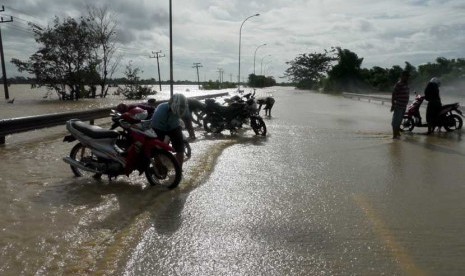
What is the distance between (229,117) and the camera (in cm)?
1481

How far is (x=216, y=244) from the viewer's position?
187 inches

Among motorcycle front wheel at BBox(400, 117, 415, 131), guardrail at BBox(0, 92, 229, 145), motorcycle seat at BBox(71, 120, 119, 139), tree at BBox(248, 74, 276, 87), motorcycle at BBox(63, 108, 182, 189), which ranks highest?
motorcycle seat at BBox(71, 120, 119, 139)

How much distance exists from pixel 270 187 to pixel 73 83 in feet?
139

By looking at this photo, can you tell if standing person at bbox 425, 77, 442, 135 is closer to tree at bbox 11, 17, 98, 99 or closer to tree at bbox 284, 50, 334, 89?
tree at bbox 11, 17, 98, 99

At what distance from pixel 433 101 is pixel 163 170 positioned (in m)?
10.6

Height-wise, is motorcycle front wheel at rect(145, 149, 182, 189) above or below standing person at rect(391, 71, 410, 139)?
below

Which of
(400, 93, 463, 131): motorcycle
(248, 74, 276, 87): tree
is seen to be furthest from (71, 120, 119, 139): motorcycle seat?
(248, 74, 276, 87): tree

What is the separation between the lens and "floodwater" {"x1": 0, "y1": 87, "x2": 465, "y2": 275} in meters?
4.25

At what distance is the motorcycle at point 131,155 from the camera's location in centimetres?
714

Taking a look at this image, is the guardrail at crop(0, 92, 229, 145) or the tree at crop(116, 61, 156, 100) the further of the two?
the tree at crop(116, 61, 156, 100)

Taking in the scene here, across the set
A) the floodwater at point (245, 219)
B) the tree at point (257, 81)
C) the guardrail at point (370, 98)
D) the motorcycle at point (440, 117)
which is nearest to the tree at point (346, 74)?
the guardrail at point (370, 98)

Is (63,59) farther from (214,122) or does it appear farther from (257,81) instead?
(257,81)

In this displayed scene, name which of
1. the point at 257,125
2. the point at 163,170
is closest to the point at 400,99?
the point at 257,125

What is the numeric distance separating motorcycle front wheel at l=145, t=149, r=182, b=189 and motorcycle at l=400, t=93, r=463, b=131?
1078 cm
